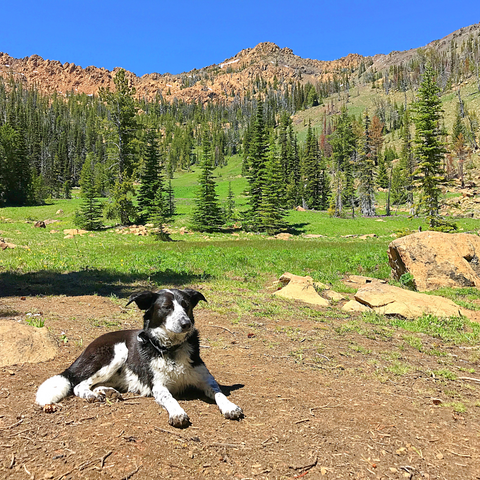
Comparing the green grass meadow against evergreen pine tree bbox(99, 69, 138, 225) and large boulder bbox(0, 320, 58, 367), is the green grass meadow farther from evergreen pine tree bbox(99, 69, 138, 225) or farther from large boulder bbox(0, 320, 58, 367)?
evergreen pine tree bbox(99, 69, 138, 225)

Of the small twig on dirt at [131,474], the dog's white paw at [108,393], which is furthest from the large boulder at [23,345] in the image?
the small twig on dirt at [131,474]

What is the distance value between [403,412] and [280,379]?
5.79 ft

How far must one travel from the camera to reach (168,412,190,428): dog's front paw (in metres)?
3.58

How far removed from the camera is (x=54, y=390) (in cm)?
402

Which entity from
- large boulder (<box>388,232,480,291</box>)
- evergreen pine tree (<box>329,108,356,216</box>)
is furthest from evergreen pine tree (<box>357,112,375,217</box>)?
large boulder (<box>388,232,480,291</box>)

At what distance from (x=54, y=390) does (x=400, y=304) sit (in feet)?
31.6

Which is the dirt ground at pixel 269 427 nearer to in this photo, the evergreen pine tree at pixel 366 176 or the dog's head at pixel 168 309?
the dog's head at pixel 168 309

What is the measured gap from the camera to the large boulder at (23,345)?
204 inches

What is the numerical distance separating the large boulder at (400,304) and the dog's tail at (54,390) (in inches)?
347

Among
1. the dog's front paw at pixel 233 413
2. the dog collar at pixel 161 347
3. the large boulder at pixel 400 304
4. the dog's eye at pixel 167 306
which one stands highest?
the dog's eye at pixel 167 306

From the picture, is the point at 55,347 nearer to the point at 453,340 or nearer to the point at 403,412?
the point at 403,412

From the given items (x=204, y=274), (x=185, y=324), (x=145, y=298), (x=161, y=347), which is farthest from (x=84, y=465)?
(x=204, y=274)

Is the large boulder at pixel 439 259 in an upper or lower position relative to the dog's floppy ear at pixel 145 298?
lower

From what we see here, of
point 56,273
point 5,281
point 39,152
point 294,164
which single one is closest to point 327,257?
point 56,273
